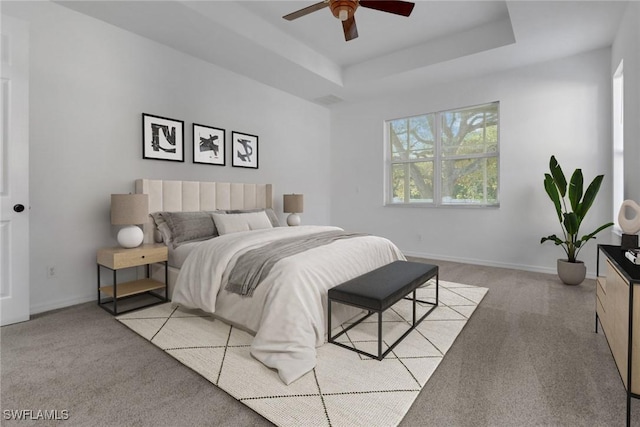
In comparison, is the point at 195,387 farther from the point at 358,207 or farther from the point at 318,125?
the point at 318,125

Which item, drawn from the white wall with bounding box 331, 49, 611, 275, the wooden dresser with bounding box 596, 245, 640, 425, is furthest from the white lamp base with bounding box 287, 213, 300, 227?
Answer: the wooden dresser with bounding box 596, 245, 640, 425

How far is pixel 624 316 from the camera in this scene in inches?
60.6

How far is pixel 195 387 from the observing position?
1.77 meters

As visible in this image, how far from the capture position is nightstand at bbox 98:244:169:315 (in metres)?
2.85

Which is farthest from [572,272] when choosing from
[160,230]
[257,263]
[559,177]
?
[160,230]

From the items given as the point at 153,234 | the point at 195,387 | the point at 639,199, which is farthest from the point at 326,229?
the point at 639,199

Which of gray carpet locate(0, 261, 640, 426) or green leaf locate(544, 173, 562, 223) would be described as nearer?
gray carpet locate(0, 261, 640, 426)

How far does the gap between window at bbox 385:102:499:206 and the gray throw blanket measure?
3317mm

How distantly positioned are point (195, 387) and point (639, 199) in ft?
12.2

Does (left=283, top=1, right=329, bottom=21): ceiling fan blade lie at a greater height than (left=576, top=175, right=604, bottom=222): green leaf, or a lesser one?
greater

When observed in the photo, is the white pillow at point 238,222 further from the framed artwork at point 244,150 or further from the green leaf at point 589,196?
the green leaf at point 589,196

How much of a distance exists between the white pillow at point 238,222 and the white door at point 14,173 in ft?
5.31

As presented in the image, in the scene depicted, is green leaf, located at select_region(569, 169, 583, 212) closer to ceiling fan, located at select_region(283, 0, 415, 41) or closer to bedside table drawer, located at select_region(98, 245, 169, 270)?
ceiling fan, located at select_region(283, 0, 415, 41)

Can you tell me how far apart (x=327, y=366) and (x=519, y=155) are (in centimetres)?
418
